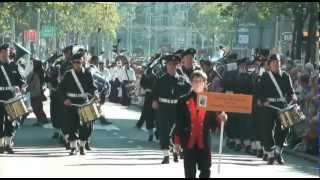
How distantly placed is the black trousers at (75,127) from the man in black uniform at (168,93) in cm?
201

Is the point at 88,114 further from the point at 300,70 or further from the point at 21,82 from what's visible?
the point at 300,70

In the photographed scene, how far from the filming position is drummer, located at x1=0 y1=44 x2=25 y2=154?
17.9 metres

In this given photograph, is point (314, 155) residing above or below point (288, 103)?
below

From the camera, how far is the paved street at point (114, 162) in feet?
49.5

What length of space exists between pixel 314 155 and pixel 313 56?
47.8ft

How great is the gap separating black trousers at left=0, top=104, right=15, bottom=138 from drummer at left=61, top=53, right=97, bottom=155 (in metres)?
1.15

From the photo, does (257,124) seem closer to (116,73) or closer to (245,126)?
(245,126)

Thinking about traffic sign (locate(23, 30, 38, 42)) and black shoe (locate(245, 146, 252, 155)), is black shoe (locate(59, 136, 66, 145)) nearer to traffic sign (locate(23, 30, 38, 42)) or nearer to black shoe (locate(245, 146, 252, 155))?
black shoe (locate(245, 146, 252, 155))

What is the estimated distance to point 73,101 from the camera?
59.1 ft

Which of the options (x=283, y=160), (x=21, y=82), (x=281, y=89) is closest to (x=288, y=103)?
(x=281, y=89)

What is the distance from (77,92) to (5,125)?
160 cm

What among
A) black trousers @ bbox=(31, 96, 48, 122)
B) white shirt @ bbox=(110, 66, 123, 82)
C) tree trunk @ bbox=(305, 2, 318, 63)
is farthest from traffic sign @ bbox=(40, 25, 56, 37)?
black trousers @ bbox=(31, 96, 48, 122)

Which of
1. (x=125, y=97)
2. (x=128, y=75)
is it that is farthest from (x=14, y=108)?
(x=125, y=97)

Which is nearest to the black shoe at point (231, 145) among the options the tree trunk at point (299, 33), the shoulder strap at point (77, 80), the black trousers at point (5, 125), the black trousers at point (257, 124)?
the black trousers at point (257, 124)
